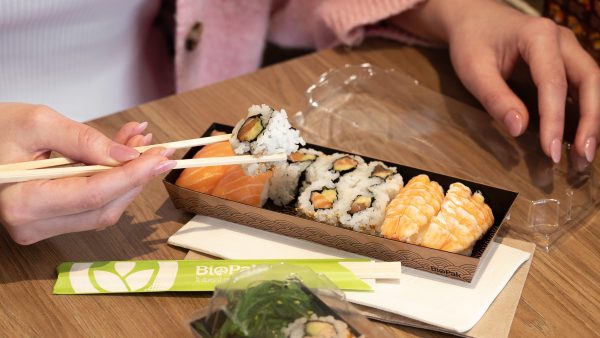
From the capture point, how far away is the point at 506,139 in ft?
4.86

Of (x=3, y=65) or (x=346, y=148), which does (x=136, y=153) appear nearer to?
(x=346, y=148)

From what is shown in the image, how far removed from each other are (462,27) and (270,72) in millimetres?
478

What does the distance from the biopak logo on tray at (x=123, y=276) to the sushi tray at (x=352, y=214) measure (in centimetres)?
14

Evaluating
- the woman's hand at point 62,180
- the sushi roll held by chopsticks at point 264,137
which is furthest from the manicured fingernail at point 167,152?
the sushi roll held by chopsticks at point 264,137

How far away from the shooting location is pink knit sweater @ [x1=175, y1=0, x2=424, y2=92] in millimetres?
1754

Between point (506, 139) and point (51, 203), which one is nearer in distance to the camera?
point (51, 203)

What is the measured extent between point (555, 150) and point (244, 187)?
25.1 inches

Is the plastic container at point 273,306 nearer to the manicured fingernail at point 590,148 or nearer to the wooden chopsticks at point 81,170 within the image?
the wooden chopsticks at point 81,170

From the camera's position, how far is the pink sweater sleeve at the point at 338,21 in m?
1.74

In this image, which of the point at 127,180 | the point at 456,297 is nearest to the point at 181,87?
the point at 127,180

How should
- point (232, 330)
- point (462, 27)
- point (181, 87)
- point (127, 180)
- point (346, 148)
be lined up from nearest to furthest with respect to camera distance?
point (232, 330), point (127, 180), point (346, 148), point (462, 27), point (181, 87)

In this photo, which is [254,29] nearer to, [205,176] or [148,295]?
[205,176]

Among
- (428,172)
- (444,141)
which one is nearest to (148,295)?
(428,172)

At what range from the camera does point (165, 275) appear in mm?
1110
